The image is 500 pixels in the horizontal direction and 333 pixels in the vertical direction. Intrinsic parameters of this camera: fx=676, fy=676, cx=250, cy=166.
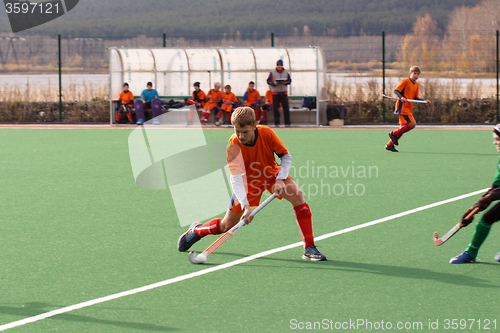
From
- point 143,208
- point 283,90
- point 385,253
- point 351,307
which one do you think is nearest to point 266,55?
point 283,90

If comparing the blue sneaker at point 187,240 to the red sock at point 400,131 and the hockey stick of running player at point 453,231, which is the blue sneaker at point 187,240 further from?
the red sock at point 400,131

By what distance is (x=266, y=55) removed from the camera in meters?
23.6

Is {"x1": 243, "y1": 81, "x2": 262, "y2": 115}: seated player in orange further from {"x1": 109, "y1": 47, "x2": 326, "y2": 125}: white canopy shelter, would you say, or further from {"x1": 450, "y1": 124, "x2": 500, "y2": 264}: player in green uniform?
{"x1": 450, "y1": 124, "x2": 500, "y2": 264}: player in green uniform

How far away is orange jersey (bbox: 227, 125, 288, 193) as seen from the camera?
18.1ft

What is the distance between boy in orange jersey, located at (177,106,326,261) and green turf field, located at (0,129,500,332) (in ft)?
1.26

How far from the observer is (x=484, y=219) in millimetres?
5434

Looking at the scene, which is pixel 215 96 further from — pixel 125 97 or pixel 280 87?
pixel 125 97

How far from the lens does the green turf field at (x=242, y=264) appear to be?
4.48 meters

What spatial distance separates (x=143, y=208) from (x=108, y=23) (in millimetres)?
135226

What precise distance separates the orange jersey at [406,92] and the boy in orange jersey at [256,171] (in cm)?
895

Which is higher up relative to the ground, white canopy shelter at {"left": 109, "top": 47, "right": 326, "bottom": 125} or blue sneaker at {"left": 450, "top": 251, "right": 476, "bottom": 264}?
white canopy shelter at {"left": 109, "top": 47, "right": 326, "bottom": 125}

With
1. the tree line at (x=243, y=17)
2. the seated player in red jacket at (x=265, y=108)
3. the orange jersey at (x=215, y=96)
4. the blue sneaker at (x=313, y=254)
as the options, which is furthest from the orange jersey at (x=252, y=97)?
the tree line at (x=243, y=17)

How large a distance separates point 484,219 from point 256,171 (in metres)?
1.88

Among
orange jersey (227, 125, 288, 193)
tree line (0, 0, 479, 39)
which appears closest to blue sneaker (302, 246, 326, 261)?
orange jersey (227, 125, 288, 193)
